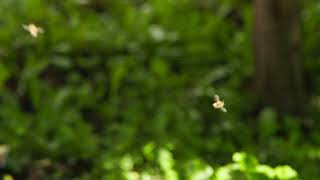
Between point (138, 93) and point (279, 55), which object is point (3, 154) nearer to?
point (138, 93)

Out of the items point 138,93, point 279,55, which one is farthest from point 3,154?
point 279,55

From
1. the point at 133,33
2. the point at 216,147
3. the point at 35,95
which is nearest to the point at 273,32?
the point at 216,147

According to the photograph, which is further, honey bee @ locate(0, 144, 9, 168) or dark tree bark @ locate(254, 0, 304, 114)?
dark tree bark @ locate(254, 0, 304, 114)

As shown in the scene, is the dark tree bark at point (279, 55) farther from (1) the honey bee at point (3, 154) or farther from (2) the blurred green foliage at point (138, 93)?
(1) the honey bee at point (3, 154)

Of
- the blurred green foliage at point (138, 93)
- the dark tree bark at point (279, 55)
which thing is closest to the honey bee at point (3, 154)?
the blurred green foliage at point (138, 93)

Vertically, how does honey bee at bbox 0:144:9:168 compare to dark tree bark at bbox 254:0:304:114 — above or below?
below

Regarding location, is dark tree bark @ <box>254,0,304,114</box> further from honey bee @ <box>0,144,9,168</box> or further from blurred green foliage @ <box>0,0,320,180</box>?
honey bee @ <box>0,144,9,168</box>

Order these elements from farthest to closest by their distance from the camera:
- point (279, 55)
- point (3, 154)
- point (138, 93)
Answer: point (138, 93) → point (279, 55) → point (3, 154)

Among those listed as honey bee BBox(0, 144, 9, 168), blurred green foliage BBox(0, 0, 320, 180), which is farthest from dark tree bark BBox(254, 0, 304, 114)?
honey bee BBox(0, 144, 9, 168)
